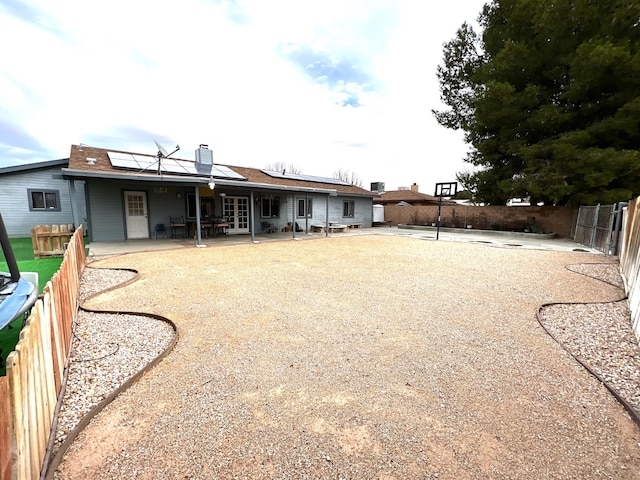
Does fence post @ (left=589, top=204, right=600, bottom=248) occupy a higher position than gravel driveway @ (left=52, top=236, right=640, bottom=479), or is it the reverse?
fence post @ (left=589, top=204, right=600, bottom=248)

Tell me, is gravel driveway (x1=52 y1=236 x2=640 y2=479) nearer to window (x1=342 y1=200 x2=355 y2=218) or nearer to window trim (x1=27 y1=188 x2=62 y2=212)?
window trim (x1=27 y1=188 x2=62 y2=212)

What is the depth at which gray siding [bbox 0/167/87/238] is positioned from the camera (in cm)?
1135

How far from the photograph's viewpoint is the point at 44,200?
12.1 metres

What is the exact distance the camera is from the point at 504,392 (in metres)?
2.40

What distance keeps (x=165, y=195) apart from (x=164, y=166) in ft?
4.09

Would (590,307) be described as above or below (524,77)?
below

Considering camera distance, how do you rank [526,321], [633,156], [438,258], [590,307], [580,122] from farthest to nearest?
[580,122], [633,156], [438,258], [590,307], [526,321]

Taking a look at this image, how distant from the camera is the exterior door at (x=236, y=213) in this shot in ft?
44.1

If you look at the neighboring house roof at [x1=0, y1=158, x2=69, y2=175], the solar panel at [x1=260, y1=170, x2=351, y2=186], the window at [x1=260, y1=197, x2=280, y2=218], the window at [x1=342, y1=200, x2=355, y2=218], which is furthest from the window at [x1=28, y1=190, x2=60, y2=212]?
the window at [x1=342, y1=200, x2=355, y2=218]

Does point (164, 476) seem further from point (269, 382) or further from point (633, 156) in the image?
point (633, 156)

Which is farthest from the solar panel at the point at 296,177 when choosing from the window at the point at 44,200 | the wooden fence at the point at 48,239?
the wooden fence at the point at 48,239

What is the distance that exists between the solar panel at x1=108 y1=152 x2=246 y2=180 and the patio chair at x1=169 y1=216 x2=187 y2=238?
1.95 meters

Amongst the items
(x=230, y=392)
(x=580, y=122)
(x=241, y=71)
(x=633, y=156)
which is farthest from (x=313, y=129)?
(x=230, y=392)

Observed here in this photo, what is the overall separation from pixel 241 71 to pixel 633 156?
16810mm
